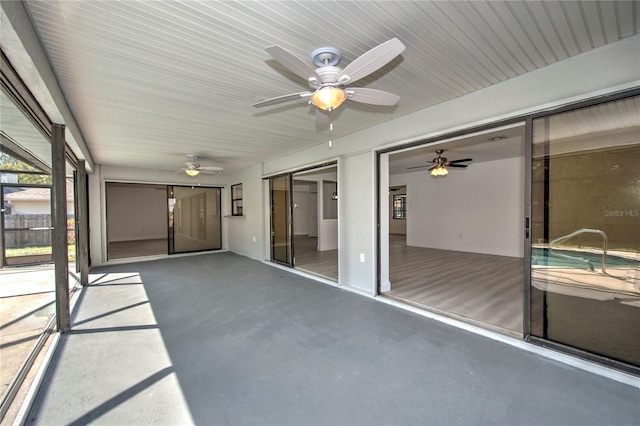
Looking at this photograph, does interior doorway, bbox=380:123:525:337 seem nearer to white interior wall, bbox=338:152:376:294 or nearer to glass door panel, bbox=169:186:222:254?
white interior wall, bbox=338:152:376:294

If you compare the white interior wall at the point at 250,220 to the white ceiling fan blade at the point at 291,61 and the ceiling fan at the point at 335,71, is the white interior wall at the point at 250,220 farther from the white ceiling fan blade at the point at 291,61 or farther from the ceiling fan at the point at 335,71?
the white ceiling fan blade at the point at 291,61

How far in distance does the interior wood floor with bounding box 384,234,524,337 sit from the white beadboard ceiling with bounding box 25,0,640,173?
97.6 inches

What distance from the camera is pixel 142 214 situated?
37.8ft

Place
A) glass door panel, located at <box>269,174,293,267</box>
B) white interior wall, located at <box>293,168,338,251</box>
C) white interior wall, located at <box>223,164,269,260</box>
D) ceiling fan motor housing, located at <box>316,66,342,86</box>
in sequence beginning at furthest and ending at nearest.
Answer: white interior wall, located at <box>293,168,338,251</box> → white interior wall, located at <box>223,164,269,260</box> → glass door panel, located at <box>269,174,293,267</box> → ceiling fan motor housing, located at <box>316,66,342,86</box>

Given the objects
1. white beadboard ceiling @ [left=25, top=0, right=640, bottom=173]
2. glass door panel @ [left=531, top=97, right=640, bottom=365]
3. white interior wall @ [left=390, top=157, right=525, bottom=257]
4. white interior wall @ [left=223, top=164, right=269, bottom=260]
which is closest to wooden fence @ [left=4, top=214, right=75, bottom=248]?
white beadboard ceiling @ [left=25, top=0, right=640, bottom=173]

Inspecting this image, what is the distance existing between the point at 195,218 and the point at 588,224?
28.4ft

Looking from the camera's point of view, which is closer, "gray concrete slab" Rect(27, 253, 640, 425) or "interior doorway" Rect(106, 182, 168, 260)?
"gray concrete slab" Rect(27, 253, 640, 425)

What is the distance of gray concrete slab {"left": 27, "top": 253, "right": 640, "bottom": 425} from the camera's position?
5.54 feet

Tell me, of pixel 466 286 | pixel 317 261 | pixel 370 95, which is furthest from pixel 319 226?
pixel 370 95

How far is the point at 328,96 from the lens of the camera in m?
2.02

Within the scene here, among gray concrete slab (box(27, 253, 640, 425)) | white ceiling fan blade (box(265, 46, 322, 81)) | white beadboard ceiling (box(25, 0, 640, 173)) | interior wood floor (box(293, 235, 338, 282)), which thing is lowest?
gray concrete slab (box(27, 253, 640, 425))

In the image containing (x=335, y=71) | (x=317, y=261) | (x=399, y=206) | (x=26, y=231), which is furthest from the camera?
(x=399, y=206)

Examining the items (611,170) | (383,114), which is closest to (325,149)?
(383,114)

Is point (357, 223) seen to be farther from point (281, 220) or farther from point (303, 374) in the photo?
point (281, 220)
